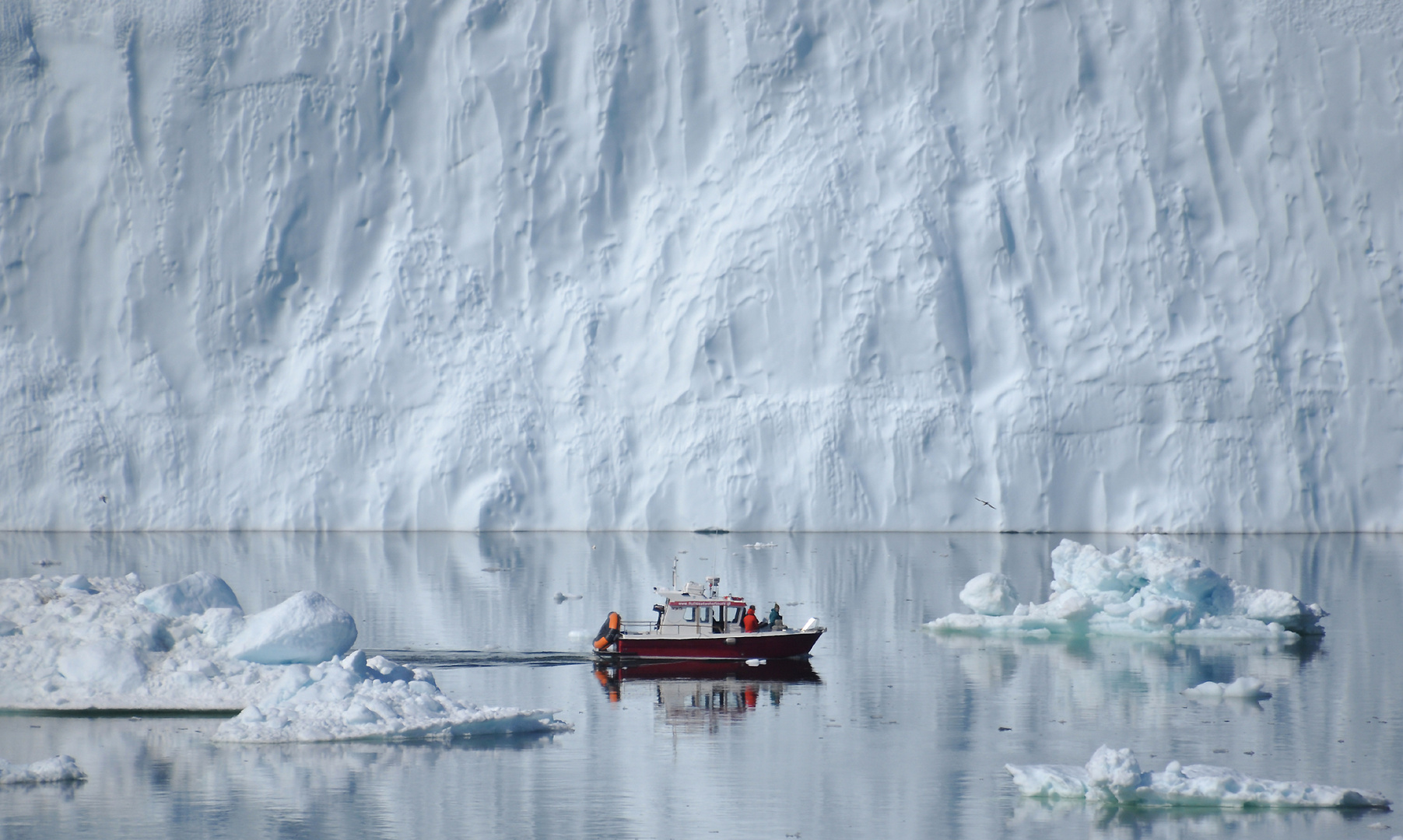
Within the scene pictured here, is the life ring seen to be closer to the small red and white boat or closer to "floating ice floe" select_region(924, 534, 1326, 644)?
the small red and white boat

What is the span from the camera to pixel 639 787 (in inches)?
392

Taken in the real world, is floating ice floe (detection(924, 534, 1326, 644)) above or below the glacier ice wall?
below

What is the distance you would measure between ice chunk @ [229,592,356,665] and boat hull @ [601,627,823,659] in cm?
340

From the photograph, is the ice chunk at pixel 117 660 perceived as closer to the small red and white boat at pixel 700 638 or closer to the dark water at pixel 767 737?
the dark water at pixel 767 737

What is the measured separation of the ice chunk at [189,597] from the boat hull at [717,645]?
3.94 metres

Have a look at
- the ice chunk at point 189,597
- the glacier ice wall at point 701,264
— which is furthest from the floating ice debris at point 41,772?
the glacier ice wall at point 701,264

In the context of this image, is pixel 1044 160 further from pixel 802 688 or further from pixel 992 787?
pixel 992 787

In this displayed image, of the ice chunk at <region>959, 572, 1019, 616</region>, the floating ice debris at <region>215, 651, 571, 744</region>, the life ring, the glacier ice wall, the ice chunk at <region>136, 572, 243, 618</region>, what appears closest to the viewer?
the floating ice debris at <region>215, 651, 571, 744</region>

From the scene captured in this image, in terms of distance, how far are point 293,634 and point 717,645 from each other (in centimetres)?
456

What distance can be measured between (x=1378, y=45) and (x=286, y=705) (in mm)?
28762

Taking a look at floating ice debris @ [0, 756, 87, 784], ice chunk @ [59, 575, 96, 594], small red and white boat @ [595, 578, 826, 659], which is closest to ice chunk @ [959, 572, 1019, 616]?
small red and white boat @ [595, 578, 826, 659]

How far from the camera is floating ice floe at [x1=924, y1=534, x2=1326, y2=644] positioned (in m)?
17.0

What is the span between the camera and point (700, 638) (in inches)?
601

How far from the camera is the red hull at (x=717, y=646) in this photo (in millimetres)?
15195
